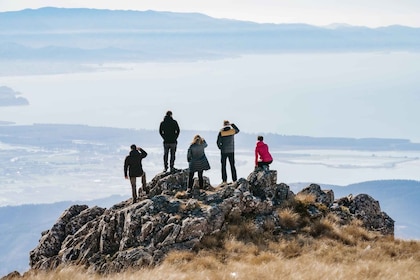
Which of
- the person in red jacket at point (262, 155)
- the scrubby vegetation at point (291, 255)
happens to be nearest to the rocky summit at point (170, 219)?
the scrubby vegetation at point (291, 255)

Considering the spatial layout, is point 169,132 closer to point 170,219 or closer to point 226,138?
point 226,138


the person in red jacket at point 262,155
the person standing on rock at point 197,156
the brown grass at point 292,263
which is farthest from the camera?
the person in red jacket at point 262,155

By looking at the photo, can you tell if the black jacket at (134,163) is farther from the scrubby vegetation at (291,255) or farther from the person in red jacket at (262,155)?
the scrubby vegetation at (291,255)

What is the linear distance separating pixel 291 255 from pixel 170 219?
16.7ft

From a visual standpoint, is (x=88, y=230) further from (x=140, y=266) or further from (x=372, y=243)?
(x=372, y=243)

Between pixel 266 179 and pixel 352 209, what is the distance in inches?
177

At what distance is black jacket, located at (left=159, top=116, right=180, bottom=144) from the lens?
36.2m

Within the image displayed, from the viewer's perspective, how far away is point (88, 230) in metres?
32.4

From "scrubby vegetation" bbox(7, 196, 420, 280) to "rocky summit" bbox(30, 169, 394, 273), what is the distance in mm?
429

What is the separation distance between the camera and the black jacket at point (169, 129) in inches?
1425

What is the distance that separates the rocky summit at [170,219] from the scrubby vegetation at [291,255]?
0.43 m

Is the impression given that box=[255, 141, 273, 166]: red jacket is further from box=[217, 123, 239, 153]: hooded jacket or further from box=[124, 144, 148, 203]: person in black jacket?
box=[124, 144, 148, 203]: person in black jacket

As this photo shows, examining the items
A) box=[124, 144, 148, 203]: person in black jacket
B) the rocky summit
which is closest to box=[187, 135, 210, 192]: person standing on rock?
the rocky summit

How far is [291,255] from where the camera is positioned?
90.0 ft
